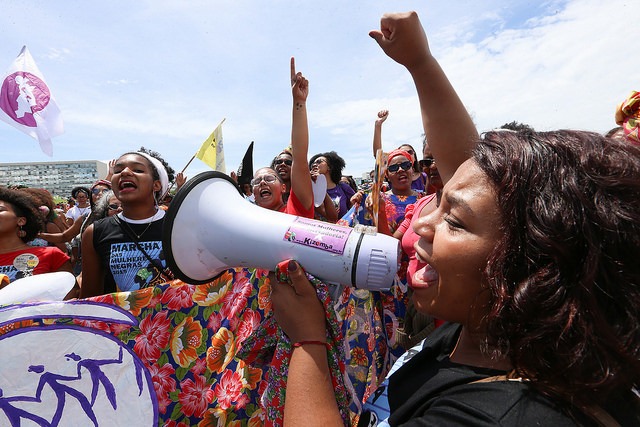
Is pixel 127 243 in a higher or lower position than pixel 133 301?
higher

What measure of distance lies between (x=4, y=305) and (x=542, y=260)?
224cm

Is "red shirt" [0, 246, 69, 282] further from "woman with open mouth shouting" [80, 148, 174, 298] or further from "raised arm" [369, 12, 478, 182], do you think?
"raised arm" [369, 12, 478, 182]

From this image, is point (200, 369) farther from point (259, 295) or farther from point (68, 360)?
point (68, 360)

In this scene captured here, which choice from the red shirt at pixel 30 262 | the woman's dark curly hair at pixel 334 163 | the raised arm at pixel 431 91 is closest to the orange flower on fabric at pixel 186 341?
the raised arm at pixel 431 91

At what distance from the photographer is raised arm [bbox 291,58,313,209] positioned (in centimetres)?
250

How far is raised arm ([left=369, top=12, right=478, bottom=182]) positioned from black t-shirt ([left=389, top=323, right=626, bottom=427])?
2.47ft

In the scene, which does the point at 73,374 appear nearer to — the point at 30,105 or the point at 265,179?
the point at 265,179

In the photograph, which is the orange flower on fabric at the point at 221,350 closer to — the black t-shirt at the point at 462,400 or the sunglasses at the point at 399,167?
the black t-shirt at the point at 462,400

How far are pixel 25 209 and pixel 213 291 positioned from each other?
99.6 inches

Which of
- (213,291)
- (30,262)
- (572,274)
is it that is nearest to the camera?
(572,274)

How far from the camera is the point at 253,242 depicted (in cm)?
136

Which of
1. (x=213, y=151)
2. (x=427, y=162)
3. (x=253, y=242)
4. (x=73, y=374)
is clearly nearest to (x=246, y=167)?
(x=213, y=151)

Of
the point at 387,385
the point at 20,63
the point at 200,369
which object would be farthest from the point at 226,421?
the point at 20,63

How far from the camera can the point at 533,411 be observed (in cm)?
65
